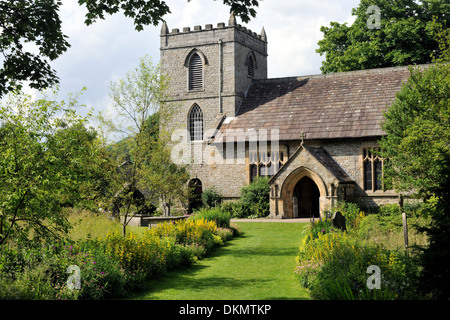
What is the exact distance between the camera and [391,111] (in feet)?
67.2

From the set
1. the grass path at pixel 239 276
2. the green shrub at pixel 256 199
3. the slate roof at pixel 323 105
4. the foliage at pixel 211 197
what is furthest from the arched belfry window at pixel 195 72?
the grass path at pixel 239 276

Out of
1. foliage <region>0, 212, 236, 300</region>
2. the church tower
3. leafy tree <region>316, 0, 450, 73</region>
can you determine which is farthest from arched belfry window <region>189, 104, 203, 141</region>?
foliage <region>0, 212, 236, 300</region>

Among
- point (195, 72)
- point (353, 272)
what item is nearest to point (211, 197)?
point (195, 72)

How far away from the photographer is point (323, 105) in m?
28.9

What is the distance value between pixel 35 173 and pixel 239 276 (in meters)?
→ 5.85

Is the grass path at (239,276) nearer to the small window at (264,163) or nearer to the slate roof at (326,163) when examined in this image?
the slate roof at (326,163)

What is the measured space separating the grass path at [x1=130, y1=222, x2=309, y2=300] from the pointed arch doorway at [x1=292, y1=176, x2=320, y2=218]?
9621 mm

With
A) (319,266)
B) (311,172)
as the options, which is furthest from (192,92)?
(319,266)

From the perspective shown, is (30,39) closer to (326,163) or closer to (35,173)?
(35,173)

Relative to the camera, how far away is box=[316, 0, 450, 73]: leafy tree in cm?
3203

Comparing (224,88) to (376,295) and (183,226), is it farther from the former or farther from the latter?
(376,295)

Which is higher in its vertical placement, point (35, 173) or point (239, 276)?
point (35, 173)

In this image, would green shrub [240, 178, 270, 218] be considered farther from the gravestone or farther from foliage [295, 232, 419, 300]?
foliage [295, 232, 419, 300]

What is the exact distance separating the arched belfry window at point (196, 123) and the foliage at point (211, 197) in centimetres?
423
